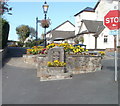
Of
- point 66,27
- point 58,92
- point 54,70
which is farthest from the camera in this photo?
point 66,27

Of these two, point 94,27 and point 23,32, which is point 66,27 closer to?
point 23,32

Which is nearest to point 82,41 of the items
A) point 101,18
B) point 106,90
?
point 101,18

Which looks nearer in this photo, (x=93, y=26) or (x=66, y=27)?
(x=93, y=26)

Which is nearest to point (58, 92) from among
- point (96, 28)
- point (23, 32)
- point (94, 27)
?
point (96, 28)

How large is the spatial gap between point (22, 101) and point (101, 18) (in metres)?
40.3

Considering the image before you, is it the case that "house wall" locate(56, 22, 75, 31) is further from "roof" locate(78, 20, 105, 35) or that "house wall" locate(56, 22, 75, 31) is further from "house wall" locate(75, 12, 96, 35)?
"roof" locate(78, 20, 105, 35)

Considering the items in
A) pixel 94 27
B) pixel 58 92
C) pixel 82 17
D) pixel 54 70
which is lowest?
pixel 58 92

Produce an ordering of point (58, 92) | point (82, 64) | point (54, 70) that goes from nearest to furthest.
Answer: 1. point (58, 92)
2. point (54, 70)
3. point (82, 64)

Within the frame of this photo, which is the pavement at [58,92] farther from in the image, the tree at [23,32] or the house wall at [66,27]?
the tree at [23,32]

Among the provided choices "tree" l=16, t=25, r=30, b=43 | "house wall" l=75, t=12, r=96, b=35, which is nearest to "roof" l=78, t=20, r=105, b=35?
"house wall" l=75, t=12, r=96, b=35

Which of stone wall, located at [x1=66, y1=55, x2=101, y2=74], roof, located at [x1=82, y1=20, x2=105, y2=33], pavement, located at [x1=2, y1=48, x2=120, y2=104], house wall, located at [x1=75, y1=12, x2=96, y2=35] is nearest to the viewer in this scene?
pavement, located at [x1=2, y1=48, x2=120, y2=104]

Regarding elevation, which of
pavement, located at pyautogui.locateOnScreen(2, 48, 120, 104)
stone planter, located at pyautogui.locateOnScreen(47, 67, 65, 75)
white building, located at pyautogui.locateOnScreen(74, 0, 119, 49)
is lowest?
pavement, located at pyautogui.locateOnScreen(2, 48, 120, 104)

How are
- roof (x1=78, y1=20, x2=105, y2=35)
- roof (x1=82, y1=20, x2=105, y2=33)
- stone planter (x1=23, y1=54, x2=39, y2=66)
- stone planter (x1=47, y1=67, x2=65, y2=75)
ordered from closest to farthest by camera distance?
stone planter (x1=47, y1=67, x2=65, y2=75) < stone planter (x1=23, y1=54, x2=39, y2=66) < roof (x1=78, y1=20, x2=105, y2=35) < roof (x1=82, y1=20, x2=105, y2=33)

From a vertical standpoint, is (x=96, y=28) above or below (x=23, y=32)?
below
